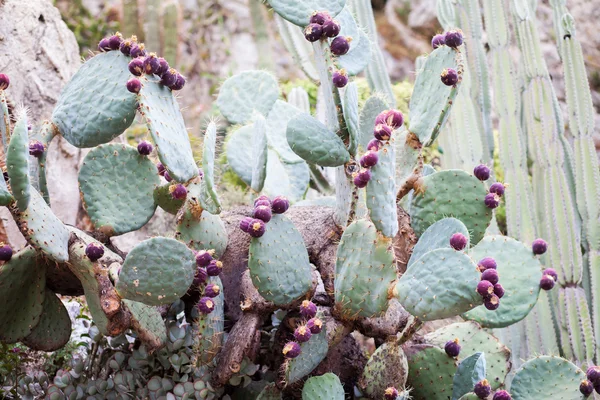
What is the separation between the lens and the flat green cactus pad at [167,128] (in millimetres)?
1745

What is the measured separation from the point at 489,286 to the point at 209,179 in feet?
2.45

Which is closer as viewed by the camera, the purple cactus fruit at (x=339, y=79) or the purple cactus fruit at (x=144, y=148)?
the purple cactus fruit at (x=339, y=79)

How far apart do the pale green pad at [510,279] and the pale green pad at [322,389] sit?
1.42 ft

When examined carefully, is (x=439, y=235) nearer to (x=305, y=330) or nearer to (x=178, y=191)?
(x=305, y=330)

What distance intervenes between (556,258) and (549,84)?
0.87 metres

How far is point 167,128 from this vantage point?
1815mm

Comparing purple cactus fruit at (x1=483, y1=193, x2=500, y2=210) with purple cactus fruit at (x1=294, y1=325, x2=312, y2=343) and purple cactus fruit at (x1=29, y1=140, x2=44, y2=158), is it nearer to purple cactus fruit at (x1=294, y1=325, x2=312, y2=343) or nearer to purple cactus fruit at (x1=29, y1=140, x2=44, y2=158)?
purple cactus fruit at (x1=294, y1=325, x2=312, y2=343)

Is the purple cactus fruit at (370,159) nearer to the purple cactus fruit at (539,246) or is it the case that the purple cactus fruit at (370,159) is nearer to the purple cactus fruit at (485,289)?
the purple cactus fruit at (485,289)

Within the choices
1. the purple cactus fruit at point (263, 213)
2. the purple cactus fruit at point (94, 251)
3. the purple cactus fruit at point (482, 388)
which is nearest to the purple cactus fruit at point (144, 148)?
the purple cactus fruit at point (94, 251)

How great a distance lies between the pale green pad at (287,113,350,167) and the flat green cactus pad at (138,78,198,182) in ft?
0.98

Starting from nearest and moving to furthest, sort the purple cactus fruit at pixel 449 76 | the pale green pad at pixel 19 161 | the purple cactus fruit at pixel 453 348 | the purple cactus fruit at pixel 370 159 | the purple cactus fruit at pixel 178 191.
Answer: the pale green pad at pixel 19 161
the purple cactus fruit at pixel 370 159
the purple cactus fruit at pixel 178 191
the purple cactus fruit at pixel 449 76
the purple cactus fruit at pixel 453 348

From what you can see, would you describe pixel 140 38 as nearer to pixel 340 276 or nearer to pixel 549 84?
pixel 549 84

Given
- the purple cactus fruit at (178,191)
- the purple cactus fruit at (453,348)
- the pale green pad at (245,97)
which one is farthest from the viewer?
the pale green pad at (245,97)

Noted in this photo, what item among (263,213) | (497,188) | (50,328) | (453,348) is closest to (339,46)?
(263,213)
